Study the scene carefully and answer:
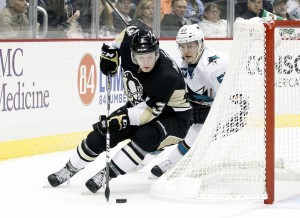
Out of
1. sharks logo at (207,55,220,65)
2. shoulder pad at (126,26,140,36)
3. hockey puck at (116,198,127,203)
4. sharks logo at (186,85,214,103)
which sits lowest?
hockey puck at (116,198,127,203)

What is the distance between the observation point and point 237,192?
Result: 544 cm

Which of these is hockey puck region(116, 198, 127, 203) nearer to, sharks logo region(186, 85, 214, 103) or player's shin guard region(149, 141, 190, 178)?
player's shin guard region(149, 141, 190, 178)

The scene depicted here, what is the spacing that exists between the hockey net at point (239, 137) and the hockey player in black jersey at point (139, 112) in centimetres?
23

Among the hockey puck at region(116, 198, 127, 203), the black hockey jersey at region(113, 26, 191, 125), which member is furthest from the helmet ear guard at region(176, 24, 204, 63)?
the hockey puck at region(116, 198, 127, 203)

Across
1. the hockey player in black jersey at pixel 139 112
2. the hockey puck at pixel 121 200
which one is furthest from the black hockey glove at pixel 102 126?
the hockey puck at pixel 121 200

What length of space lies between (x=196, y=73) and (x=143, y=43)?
80cm

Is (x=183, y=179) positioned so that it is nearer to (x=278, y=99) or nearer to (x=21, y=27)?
(x=278, y=99)

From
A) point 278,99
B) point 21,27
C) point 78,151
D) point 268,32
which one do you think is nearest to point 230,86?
point 268,32

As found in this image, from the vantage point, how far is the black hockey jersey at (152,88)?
18.5 ft

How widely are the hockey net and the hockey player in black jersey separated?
0.23 m

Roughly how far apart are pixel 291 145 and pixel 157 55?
1.49m

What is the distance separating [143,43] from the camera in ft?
18.2

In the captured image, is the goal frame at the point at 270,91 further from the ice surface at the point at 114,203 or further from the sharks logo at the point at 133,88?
the sharks logo at the point at 133,88

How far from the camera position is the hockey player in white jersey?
19.9 feet
